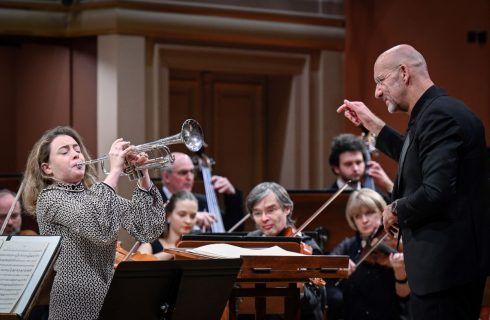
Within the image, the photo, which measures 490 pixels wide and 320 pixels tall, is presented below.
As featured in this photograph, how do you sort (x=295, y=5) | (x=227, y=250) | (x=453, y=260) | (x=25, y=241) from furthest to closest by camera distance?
(x=295, y=5)
(x=227, y=250)
(x=25, y=241)
(x=453, y=260)

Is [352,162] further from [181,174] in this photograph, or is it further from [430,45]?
[430,45]

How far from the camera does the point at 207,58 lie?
25.2ft

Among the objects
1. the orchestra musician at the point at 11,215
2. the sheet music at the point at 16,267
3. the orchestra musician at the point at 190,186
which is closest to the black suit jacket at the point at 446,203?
the sheet music at the point at 16,267

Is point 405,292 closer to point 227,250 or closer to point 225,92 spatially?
point 227,250

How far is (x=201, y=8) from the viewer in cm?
746

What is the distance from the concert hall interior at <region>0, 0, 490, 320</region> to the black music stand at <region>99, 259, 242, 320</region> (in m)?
3.23

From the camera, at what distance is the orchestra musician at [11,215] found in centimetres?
530

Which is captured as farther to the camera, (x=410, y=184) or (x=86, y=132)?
(x=86, y=132)

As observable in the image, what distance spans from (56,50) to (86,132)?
26.8 inches

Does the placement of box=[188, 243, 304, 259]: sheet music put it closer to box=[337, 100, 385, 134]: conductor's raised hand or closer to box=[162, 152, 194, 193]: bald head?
box=[337, 100, 385, 134]: conductor's raised hand

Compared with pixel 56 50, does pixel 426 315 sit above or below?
below

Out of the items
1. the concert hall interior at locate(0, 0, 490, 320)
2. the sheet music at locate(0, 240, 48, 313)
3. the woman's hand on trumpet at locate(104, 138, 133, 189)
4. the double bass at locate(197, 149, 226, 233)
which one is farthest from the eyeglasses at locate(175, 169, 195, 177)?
the sheet music at locate(0, 240, 48, 313)

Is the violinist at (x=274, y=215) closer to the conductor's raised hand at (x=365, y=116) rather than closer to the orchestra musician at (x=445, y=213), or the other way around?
the conductor's raised hand at (x=365, y=116)

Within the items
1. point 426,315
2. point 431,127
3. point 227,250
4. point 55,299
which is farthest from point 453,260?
point 55,299
